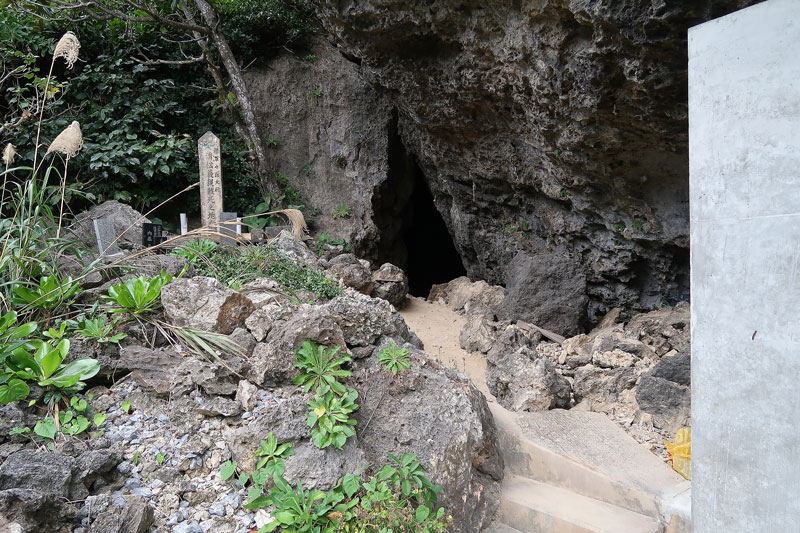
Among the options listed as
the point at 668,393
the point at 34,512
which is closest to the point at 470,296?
the point at 668,393

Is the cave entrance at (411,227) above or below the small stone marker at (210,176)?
below

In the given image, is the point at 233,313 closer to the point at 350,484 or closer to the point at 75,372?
the point at 75,372

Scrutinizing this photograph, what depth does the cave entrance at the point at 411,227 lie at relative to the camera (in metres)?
10.0

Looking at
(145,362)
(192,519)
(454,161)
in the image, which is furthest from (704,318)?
(454,161)

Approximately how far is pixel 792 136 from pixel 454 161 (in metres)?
6.80

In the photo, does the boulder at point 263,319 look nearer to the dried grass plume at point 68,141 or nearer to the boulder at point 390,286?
the dried grass plume at point 68,141

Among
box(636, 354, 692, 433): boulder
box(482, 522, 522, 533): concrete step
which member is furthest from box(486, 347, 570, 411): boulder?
box(482, 522, 522, 533): concrete step

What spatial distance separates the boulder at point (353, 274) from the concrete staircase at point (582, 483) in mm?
3508

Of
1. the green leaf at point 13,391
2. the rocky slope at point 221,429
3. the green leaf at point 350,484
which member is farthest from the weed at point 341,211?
the green leaf at point 350,484

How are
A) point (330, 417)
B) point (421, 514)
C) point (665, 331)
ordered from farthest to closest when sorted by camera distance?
point (665, 331) → point (330, 417) → point (421, 514)

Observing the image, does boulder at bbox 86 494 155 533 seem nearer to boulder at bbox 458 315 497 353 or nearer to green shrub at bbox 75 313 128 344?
green shrub at bbox 75 313 128 344

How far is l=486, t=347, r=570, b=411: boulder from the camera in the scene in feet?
13.3

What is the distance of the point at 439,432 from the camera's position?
2.79 meters

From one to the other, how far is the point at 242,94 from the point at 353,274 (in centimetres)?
395
